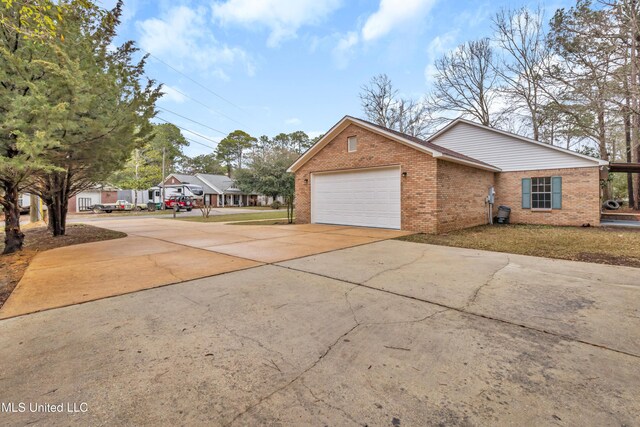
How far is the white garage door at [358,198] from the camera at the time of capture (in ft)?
33.6

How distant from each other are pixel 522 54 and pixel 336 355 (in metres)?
21.9

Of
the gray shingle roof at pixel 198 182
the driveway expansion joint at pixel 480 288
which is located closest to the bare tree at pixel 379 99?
the driveway expansion joint at pixel 480 288

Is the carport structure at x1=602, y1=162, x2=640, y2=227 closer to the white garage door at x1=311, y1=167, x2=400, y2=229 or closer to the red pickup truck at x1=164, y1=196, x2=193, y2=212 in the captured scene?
the white garage door at x1=311, y1=167, x2=400, y2=229

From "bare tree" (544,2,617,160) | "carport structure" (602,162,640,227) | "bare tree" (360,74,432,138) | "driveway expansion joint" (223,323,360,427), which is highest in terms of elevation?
"bare tree" (360,74,432,138)

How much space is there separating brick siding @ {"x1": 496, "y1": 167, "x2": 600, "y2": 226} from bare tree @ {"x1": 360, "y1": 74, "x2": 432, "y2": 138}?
1274cm

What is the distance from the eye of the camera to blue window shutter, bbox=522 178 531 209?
12.6m

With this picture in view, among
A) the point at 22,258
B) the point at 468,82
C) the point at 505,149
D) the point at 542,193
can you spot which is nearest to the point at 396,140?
the point at 505,149

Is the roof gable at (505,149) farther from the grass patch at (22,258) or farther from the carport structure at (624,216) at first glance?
the grass patch at (22,258)

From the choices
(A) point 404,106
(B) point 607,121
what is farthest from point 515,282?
(A) point 404,106

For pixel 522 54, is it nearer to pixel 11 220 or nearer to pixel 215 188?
pixel 11 220

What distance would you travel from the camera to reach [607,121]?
15234 millimetres

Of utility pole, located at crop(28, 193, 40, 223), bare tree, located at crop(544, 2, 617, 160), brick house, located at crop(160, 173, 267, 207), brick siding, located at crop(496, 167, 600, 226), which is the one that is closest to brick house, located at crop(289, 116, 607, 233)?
brick siding, located at crop(496, 167, 600, 226)

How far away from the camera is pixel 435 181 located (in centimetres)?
904

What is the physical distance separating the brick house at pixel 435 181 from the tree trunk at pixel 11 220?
902 centimetres
